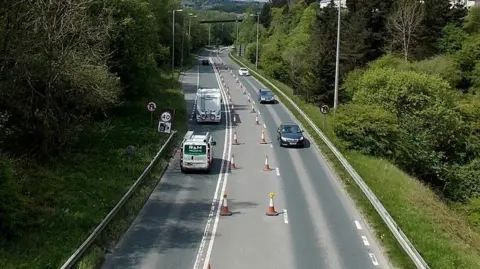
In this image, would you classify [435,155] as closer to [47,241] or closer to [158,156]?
[158,156]

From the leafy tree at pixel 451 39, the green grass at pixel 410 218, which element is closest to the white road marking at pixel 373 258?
the green grass at pixel 410 218

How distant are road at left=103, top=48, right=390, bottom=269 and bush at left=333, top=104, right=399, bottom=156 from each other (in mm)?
2263

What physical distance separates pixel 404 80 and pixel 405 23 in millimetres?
21889

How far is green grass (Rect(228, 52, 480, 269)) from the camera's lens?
712 inches

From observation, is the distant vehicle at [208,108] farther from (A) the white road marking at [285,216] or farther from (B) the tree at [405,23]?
(A) the white road marking at [285,216]

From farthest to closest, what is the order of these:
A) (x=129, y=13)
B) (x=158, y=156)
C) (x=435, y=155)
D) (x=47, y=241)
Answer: (x=129, y=13) < (x=435, y=155) < (x=158, y=156) < (x=47, y=241)

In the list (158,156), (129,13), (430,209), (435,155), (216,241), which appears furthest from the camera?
(129,13)

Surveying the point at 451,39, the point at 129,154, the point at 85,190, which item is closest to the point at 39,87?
the point at 85,190

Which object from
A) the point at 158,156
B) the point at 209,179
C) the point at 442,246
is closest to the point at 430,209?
the point at 442,246

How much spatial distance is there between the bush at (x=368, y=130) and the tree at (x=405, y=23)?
26.1m

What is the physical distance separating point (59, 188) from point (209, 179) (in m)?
8.05

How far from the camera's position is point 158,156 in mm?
31344

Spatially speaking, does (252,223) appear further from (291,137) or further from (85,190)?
(291,137)

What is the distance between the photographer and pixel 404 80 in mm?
41438
